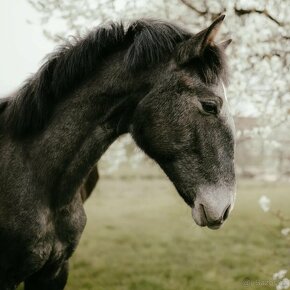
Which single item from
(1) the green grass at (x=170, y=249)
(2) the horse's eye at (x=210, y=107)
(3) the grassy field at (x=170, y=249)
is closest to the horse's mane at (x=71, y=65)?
(2) the horse's eye at (x=210, y=107)

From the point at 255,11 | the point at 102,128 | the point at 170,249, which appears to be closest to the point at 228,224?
the point at 170,249

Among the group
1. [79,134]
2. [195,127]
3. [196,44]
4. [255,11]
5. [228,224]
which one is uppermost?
[196,44]

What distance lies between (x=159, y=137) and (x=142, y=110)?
0.20 meters

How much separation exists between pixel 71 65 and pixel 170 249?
256 inches

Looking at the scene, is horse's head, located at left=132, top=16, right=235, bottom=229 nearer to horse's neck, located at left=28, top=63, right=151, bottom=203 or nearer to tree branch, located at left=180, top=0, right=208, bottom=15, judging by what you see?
horse's neck, located at left=28, top=63, right=151, bottom=203

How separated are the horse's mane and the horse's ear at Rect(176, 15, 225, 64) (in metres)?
0.14

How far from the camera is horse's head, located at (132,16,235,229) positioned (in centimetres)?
282

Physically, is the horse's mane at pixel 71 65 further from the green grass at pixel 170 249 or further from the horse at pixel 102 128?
the green grass at pixel 170 249

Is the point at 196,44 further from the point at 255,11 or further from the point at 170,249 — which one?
the point at 170,249

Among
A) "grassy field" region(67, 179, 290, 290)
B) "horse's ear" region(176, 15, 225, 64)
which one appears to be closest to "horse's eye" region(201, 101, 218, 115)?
"horse's ear" region(176, 15, 225, 64)

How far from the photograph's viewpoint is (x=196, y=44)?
287 cm

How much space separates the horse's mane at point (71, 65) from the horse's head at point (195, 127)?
0.24m

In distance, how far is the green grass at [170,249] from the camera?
6992mm

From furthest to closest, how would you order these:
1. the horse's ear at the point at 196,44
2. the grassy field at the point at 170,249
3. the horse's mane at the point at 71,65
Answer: the grassy field at the point at 170,249
the horse's mane at the point at 71,65
the horse's ear at the point at 196,44
